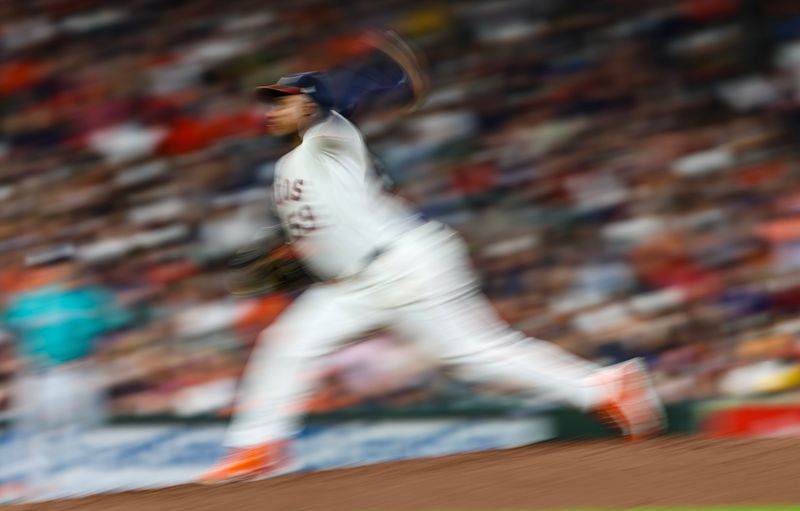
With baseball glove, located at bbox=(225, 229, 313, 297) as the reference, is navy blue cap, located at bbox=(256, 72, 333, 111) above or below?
above

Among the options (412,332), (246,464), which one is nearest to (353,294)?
(412,332)

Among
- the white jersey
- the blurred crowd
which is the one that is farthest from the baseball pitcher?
the blurred crowd

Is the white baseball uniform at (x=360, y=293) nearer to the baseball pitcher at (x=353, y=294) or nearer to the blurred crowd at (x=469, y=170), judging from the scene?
the baseball pitcher at (x=353, y=294)

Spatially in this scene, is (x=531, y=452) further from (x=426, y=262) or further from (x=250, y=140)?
(x=250, y=140)

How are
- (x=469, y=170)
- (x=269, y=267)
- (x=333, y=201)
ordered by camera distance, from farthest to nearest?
(x=469, y=170) < (x=269, y=267) < (x=333, y=201)

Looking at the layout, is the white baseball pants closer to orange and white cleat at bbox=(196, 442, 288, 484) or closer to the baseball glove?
orange and white cleat at bbox=(196, 442, 288, 484)

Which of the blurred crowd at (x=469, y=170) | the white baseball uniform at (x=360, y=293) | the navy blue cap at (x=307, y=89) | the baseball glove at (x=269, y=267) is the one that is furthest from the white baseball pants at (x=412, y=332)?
the blurred crowd at (x=469, y=170)

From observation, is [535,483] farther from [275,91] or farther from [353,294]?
[275,91]
